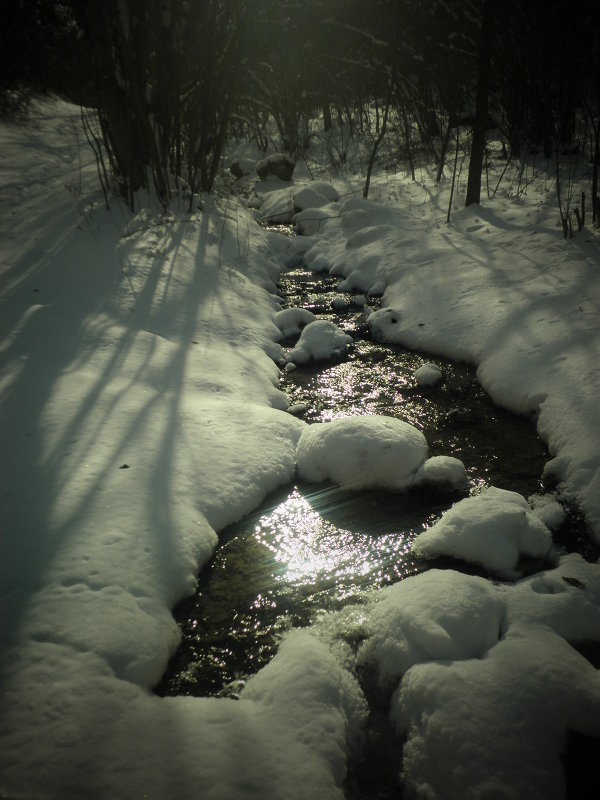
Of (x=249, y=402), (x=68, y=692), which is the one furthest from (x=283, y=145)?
(x=68, y=692)

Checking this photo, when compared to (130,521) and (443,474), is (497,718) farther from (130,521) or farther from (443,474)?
(130,521)

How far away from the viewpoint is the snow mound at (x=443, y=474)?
219 cm

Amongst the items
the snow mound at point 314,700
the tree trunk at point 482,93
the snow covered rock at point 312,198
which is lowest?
the snow mound at point 314,700

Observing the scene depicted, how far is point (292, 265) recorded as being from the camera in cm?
539

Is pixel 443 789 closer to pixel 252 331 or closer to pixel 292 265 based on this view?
pixel 252 331

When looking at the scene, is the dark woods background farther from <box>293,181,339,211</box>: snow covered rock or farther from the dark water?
the dark water

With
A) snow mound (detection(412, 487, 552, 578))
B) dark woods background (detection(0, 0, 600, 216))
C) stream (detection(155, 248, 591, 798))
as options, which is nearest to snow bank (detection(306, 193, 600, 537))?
stream (detection(155, 248, 591, 798))

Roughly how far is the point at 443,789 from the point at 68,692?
968 mm

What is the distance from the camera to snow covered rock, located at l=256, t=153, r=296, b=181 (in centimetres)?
831

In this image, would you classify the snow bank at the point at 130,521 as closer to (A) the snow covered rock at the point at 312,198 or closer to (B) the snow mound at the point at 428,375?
(B) the snow mound at the point at 428,375

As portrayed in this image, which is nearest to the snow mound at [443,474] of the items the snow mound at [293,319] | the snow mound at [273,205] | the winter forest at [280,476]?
the winter forest at [280,476]

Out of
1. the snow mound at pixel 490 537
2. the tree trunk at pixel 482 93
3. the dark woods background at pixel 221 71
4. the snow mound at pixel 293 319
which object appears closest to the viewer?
the snow mound at pixel 490 537

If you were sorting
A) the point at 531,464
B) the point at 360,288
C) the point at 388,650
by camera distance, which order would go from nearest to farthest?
the point at 388,650 < the point at 531,464 < the point at 360,288

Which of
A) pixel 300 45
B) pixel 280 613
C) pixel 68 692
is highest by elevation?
pixel 300 45
